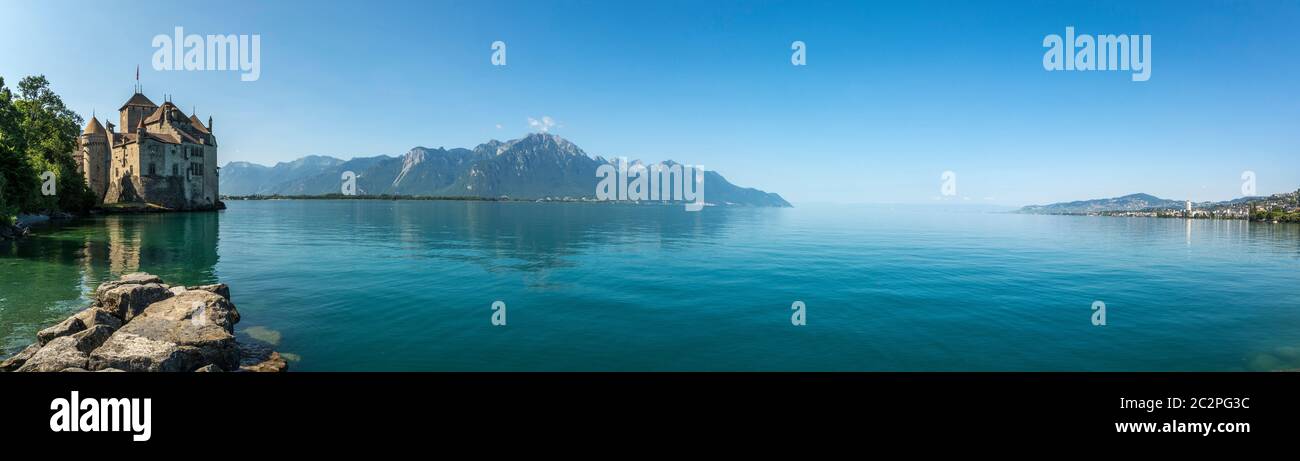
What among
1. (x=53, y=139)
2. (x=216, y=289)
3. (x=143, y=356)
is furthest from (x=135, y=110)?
(x=143, y=356)

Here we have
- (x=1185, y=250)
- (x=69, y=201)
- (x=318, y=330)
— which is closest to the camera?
(x=318, y=330)

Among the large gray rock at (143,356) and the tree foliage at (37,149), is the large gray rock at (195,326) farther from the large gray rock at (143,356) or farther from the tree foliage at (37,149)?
the tree foliage at (37,149)

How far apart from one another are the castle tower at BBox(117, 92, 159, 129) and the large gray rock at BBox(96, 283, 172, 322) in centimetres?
17446

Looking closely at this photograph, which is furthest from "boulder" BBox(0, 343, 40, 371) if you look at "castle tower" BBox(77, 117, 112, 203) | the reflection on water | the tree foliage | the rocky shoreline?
"castle tower" BBox(77, 117, 112, 203)

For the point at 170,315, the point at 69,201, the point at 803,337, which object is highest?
the point at 69,201

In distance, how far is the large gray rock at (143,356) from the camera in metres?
15.9

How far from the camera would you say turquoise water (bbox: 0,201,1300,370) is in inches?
888

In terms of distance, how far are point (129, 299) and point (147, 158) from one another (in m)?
153

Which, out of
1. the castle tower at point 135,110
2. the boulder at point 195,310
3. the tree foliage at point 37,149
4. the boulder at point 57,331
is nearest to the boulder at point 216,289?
the boulder at point 195,310

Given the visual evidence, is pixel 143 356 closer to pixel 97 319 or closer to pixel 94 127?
pixel 97 319
